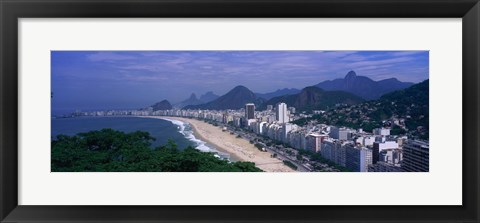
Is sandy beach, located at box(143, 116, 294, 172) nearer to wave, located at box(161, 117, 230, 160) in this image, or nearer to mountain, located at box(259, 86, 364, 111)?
wave, located at box(161, 117, 230, 160)

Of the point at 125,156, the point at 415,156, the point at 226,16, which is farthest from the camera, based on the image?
the point at 125,156

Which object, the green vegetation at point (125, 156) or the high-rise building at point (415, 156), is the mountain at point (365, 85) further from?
the green vegetation at point (125, 156)

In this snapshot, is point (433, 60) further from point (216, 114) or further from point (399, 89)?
point (216, 114)

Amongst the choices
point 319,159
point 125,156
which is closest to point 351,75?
point 319,159

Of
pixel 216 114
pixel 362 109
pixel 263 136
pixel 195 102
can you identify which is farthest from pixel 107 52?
pixel 362 109

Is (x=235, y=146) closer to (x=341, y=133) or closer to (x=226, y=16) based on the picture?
(x=341, y=133)

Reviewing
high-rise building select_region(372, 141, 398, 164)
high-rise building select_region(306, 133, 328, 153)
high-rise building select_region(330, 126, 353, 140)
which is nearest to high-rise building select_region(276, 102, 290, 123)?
high-rise building select_region(306, 133, 328, 153)
